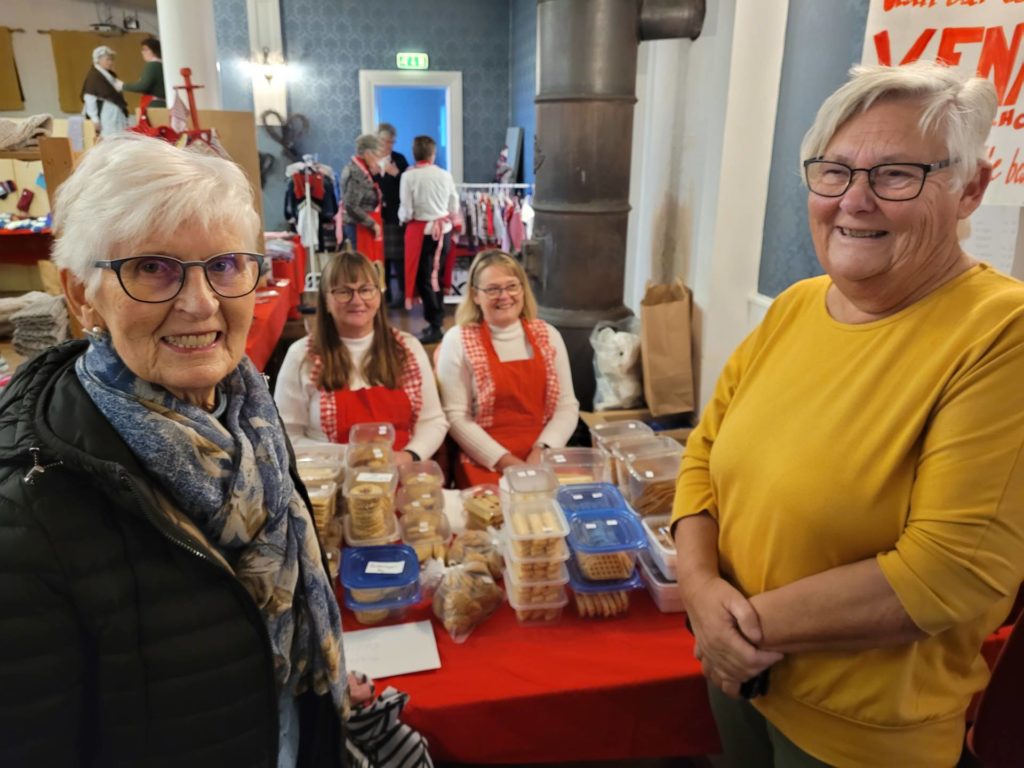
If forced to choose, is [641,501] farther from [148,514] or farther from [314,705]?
[148,514]

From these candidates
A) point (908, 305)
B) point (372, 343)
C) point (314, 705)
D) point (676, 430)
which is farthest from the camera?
point (676, 430)

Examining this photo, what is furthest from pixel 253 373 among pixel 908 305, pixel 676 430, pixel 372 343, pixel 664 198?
pixel 664 198

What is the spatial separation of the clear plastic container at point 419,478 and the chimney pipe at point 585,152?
6.68 feet

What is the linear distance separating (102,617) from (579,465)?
139 centimetres

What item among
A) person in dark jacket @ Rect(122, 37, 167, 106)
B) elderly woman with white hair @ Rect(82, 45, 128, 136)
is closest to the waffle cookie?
elderly woman with white hair @ Rect(82, 45, 128, 136)

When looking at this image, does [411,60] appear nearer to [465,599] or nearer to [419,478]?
[419,478]

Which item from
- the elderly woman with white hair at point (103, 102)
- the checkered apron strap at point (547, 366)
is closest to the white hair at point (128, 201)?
the checkered apron strap at point (547, 366)

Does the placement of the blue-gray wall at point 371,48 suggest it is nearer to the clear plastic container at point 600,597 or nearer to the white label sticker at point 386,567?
the white label sticker at point 386,567

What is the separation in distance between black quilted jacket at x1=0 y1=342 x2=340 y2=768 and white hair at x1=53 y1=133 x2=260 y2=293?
162mm

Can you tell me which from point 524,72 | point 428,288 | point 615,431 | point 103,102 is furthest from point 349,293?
point 524,72

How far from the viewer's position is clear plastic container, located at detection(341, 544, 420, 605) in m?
1.50

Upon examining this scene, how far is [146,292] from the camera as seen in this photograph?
2.91 feet

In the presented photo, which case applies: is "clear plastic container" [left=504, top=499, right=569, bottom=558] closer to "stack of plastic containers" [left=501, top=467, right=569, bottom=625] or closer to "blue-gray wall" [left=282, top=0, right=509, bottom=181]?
"stack of plastic containers" [left=501, top=467, right=569, bottom=625]

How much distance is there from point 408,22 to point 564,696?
30.2ft
